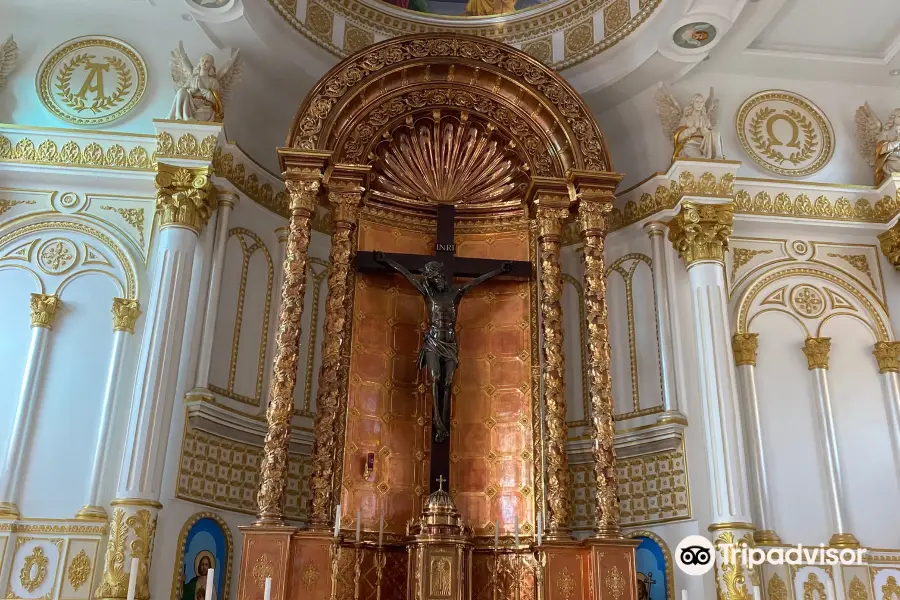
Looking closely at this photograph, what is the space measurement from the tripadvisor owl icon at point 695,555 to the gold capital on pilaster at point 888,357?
3.71m

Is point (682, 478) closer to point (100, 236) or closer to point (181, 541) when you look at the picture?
point (181, 541)

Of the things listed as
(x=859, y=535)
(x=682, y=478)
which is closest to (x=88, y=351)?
(x=682, y=478)

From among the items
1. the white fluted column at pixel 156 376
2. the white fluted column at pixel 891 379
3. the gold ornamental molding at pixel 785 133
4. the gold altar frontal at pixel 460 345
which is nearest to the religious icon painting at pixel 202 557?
the white fluted column at pixel 156 376

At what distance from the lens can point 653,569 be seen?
996cm

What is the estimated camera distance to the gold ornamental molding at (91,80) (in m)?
10.8

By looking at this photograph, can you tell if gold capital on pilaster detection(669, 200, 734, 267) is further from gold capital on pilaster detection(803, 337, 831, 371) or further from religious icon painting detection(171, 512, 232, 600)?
religious icon painting detection(171, 512, 232, 600)

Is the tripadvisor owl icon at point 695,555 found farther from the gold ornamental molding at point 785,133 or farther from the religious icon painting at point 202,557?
the gold ornamental molding at point 785,133

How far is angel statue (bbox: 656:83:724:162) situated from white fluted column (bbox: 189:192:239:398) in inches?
242

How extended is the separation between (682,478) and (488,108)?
5454mm

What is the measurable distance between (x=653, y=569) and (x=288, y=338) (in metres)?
5.34

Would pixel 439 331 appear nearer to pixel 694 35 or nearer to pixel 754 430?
pixel 754 430

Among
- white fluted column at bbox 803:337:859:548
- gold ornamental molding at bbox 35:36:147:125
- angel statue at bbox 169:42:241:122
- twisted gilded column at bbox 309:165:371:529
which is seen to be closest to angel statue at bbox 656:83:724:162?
white fluted column at bbox 803:337:859:548

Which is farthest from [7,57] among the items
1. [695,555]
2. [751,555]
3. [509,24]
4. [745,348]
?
[751,555]

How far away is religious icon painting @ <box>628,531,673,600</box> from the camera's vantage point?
9766mm
